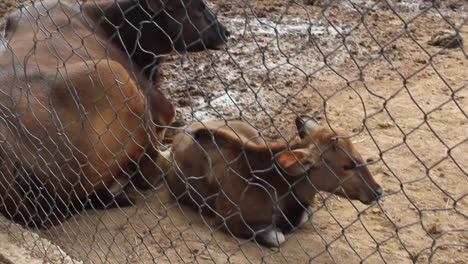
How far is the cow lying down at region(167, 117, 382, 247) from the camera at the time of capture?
3975 millimetres

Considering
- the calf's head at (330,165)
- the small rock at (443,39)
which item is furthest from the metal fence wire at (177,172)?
the small rock at (443,39)

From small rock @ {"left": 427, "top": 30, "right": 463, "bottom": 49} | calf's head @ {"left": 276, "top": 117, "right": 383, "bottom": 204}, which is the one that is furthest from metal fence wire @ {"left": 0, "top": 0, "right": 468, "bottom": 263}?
small rock @ {"left": 427, "top": 30, "right": 463, "bottom": 49}

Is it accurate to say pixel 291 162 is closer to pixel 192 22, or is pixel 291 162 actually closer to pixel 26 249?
pixel 26 249

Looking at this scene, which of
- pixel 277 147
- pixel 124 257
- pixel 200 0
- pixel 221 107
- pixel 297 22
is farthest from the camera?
pixel 297 22

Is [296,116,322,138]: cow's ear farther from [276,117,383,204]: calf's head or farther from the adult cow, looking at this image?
the adult cow

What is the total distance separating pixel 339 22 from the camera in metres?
8.09

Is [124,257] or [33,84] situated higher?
[33,84]

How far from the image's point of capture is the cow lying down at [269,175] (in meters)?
3.97

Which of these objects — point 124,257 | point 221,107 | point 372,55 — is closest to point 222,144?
point 124,257

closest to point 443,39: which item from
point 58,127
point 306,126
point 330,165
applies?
point 306,126

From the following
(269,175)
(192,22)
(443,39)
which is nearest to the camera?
(269,175)

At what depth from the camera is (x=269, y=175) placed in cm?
416

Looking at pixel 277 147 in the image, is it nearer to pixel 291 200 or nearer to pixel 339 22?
pixel 291 200

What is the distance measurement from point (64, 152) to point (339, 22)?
4.96 metres
